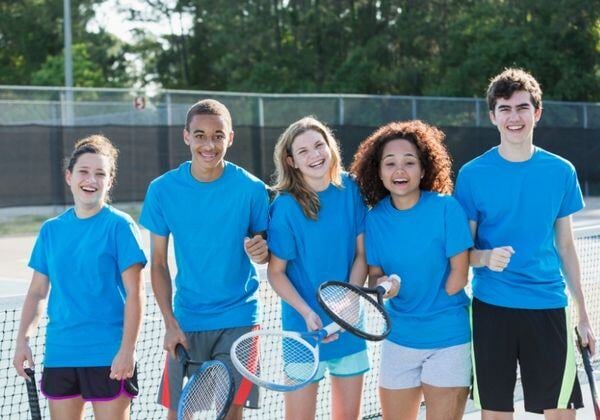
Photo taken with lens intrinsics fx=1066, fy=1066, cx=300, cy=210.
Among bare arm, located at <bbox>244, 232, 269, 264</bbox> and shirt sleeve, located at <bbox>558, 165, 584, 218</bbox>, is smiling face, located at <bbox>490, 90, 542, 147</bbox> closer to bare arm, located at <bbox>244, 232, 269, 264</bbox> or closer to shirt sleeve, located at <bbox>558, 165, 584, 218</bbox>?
shirt sleeve, located at <bbox>558, 165, 584, 218</bbox>

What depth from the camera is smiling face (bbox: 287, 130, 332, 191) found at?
429 cm

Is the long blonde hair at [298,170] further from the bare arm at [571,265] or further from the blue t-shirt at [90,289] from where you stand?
the bare arm at [571,265]

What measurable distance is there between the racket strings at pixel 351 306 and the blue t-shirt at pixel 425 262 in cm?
15

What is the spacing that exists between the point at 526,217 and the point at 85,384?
1854mm

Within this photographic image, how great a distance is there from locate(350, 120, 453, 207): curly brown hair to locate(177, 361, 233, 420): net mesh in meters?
0.97

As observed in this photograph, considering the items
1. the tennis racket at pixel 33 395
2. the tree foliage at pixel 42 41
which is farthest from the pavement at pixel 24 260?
the tree foliage at pixel 42 41

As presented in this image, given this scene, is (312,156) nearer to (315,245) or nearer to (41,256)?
(315,245)

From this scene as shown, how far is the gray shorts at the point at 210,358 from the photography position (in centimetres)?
430

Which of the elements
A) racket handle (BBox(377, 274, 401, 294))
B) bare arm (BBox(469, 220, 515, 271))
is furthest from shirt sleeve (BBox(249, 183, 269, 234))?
bare arm (BBox(469, 220, 515, 271))

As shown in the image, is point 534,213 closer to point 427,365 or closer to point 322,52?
point 427,365

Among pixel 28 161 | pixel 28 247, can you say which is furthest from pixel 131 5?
pixel 28 247

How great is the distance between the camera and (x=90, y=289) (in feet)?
13.7

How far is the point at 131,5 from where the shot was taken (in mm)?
45000

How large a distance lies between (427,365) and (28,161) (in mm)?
15359
